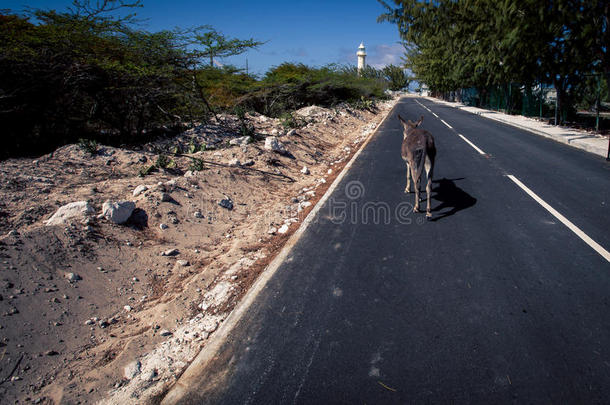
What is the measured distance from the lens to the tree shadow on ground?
5.94 m

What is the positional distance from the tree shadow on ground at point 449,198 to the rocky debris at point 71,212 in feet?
17.2

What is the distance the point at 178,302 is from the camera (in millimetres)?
3725

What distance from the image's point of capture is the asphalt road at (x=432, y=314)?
98.8 inches

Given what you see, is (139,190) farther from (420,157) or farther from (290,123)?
(290,123)

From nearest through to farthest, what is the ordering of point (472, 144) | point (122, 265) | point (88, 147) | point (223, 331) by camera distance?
point (223, 331) → point (122, 265) → point (88, 147) → point (472, 144)

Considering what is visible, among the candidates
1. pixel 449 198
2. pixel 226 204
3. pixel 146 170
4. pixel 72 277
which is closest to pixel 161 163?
pixel 146 170

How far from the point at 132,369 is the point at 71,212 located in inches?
111

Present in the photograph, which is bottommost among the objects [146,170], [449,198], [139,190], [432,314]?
[432,314]

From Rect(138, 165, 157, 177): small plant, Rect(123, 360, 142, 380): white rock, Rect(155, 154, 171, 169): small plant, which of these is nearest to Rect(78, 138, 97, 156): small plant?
Rect(138, 165, 157, 177): small plant

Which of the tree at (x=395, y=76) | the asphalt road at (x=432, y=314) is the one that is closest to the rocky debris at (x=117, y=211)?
the asphalt road at (x=432, y=314)

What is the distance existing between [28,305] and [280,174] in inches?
230

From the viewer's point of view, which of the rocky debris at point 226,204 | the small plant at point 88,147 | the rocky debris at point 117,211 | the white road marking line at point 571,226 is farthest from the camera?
the small plant at point 88,147

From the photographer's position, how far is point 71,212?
4.60 m

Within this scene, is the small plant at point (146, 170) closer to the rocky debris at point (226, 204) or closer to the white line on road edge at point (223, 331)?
the rocky debris at point (226, 204)
